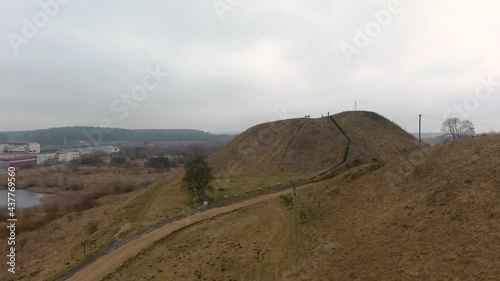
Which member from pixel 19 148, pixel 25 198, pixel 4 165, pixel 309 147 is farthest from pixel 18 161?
pixel 309 147

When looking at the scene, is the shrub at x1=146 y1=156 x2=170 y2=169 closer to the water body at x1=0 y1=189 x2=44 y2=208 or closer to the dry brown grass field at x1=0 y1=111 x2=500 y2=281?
the water body at x1=0 y1=189 x2=44 y2=208

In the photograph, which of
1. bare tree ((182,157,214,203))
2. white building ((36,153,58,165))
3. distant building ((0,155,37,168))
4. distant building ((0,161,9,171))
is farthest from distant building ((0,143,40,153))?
bare tree ((182,157,214,203))

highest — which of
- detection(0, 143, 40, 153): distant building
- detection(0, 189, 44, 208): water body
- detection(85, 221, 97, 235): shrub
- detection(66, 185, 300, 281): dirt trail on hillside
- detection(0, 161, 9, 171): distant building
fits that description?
detection(0, 143, 40, 153): distant building

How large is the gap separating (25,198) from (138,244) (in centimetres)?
5511

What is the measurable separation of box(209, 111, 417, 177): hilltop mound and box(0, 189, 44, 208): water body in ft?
113

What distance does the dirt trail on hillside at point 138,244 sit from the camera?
23.2 meters

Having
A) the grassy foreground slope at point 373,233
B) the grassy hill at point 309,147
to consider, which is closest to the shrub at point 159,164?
the grassy hill at point 309,147

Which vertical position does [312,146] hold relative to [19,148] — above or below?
above

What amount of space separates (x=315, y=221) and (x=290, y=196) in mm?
6149

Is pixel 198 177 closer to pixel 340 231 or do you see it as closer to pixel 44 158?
pixel 340 231

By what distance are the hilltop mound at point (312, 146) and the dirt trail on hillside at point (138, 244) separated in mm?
10867

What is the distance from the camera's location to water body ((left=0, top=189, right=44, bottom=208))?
60.7 meters

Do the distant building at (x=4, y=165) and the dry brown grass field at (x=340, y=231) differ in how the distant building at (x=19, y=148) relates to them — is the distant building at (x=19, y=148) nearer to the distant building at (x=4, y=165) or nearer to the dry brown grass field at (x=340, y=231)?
the distant building at (x=4, y=165)

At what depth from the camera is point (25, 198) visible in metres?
67.7
